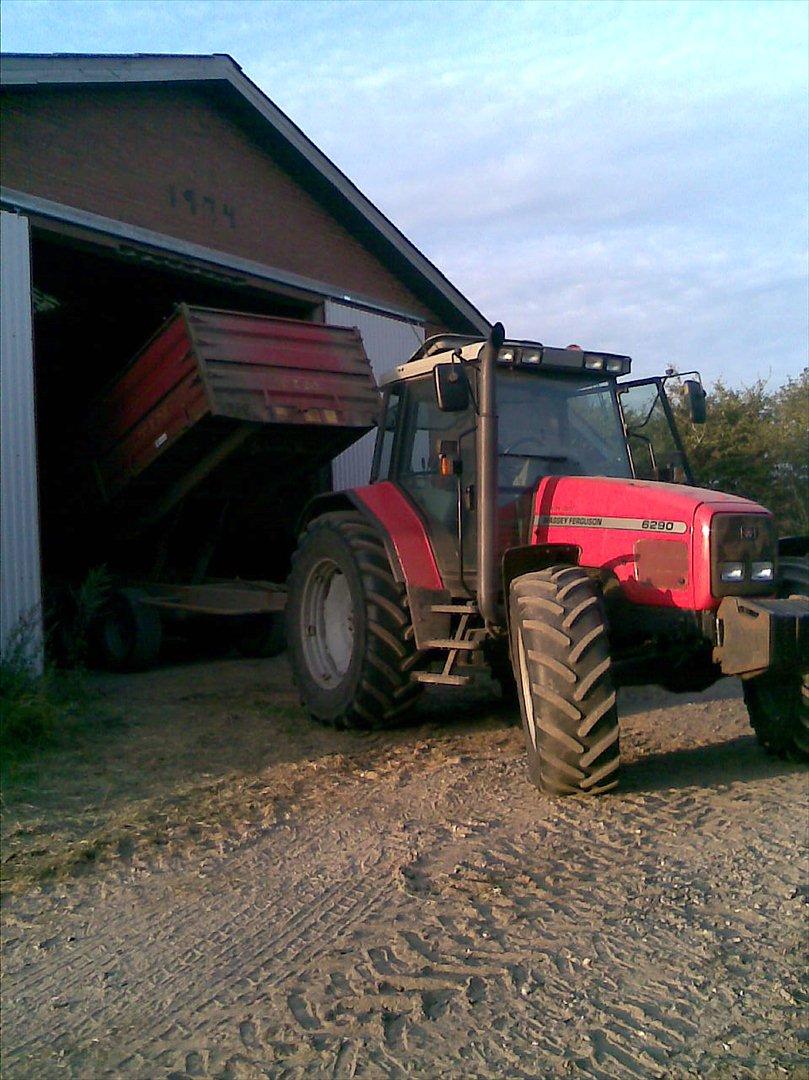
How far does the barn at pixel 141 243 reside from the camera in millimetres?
8547

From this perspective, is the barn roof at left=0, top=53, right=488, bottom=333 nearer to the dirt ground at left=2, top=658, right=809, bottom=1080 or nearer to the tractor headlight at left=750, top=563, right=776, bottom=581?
the dirt ground at left=2, top=658, right=809, bottom=1080

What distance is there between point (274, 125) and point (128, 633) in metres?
6.15

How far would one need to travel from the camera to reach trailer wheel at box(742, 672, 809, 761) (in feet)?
17.7

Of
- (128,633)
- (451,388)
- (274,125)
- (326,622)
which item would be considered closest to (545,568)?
(451,388)

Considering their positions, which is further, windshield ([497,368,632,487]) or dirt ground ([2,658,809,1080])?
windshield ([497,368,632,487])

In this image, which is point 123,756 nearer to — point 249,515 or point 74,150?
point 249,515

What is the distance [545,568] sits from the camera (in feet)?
18.5

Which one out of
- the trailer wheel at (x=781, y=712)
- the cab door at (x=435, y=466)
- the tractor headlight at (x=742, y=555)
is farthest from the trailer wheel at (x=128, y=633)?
the tractor headlight at (x=742, y=555)

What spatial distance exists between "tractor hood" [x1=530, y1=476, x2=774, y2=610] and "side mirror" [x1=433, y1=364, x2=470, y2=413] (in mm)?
783

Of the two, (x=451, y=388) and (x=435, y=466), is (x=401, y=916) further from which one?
(x=435, y=466)

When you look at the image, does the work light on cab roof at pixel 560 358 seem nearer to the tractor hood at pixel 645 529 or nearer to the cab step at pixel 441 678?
the tractor hood at pixel 645 529

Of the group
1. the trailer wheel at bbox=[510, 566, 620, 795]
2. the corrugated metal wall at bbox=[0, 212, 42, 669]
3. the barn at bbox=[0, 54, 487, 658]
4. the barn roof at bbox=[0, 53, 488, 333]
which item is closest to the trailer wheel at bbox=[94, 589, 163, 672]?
the barn at bbox=[0, 54, 487, 658]

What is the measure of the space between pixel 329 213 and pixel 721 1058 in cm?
1206

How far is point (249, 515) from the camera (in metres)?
11.0
